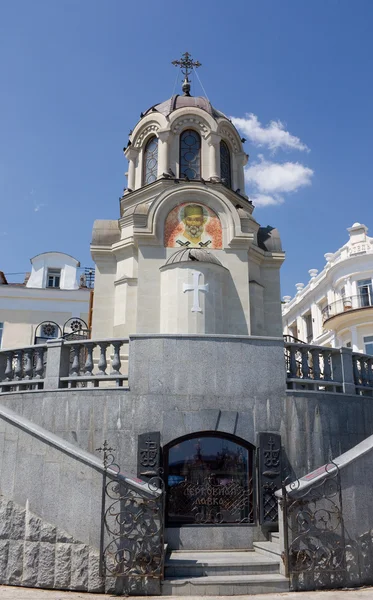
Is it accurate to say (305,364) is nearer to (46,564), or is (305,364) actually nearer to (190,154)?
(46,564)

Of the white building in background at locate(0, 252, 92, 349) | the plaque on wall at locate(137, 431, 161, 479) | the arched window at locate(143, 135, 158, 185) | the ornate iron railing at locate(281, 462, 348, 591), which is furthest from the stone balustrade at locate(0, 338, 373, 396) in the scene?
the white building in background at locate(0, 252, 92, 349)

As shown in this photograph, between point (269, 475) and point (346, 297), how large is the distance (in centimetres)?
2792

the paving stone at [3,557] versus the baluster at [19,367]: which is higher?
the baluster at [19,367]

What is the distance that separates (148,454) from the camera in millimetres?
10414

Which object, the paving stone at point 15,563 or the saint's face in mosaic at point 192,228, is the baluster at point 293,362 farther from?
the saint's face in mosaic at point 192,228

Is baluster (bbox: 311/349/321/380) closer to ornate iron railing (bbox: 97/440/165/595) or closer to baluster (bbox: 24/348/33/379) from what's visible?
ornate iron railing (bbox: 97/440/165/595)

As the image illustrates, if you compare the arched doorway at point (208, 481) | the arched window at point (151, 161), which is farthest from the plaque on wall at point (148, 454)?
the arched window at point (151, 161)

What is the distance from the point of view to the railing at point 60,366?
11586 millimetres

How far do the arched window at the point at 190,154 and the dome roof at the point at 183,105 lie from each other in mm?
1092

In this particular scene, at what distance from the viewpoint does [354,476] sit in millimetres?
9672

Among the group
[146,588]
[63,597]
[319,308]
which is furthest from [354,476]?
Answer: [319,308]

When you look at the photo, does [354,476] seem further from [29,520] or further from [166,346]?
[29,520]

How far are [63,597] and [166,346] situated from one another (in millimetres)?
5025

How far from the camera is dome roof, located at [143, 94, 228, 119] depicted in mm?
21375
